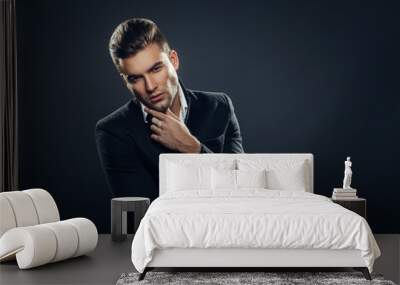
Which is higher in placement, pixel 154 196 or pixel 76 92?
pixel 76 92

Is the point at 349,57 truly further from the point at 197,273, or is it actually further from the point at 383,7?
the point at 197,273

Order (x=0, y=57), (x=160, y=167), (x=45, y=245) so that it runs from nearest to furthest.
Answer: (x=45, y=245) < (x=0, y=57) < (x=160, y=167)

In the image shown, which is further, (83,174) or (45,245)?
(83,174)

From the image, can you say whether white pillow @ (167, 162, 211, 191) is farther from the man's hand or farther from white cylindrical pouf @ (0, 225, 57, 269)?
white cylindrical pouf @ (0, 225, 57, 269)

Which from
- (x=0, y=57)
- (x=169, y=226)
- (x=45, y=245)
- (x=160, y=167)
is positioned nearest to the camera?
(x=169, y=226)

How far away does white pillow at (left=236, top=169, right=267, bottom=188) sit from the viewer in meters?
6.62

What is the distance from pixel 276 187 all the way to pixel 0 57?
3.13 m

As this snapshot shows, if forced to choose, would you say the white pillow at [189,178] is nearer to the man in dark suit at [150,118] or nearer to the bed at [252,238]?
the man in dark suit at [150,118]

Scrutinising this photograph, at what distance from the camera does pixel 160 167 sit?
23.5 feet

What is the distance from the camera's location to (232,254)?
495cm

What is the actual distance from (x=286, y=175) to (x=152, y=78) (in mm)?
1859

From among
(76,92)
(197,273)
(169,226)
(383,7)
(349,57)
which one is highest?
(383,7)

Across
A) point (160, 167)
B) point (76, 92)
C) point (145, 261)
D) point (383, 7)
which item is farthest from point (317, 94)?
point (145, 261)

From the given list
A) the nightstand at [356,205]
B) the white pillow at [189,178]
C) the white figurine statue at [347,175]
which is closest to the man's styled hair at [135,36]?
the white pillow at [189,178]
